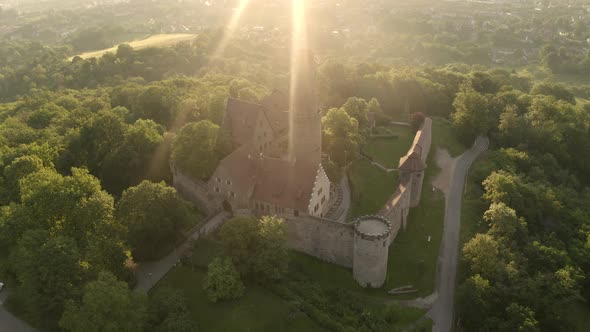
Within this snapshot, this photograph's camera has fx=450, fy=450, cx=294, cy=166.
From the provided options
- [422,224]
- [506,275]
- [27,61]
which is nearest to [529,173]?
[422,224]

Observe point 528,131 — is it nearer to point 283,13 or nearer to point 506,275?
point 506,275

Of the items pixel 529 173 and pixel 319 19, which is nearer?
pixel 529 173

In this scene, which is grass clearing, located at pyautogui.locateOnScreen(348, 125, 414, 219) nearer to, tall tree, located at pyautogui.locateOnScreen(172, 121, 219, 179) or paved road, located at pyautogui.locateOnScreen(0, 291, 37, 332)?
tall tree, located at pyautogui.locateOnScreen(172, 121, 219, 179)


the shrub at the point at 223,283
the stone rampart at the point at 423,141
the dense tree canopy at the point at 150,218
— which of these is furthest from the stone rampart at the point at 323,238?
the stone rampart at the point at 423,141

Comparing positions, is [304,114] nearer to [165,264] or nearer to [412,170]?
[412,170]

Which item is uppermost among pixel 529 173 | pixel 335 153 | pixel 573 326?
pixel 335 153

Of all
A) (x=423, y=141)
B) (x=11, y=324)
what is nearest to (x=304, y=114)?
(x=423, y=141)
